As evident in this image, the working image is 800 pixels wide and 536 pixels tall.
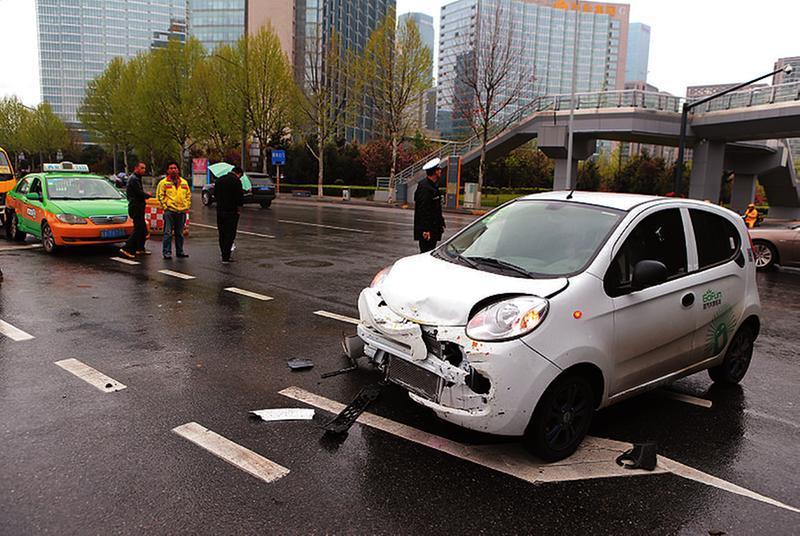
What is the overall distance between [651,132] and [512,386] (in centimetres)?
3214

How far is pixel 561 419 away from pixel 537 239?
4.77 feet

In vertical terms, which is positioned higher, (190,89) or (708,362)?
(190,89)

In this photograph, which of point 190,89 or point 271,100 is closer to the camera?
point 271,100

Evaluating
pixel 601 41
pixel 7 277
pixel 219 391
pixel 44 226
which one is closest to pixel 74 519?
pixel 219 391

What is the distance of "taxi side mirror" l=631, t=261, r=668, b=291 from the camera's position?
4.07 metres

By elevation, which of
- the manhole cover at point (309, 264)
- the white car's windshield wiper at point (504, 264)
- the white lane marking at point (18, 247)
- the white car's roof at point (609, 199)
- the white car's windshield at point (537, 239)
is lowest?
the manhole cover at point (309, 264)

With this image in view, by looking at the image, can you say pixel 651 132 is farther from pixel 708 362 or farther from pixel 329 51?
pixel 708 362

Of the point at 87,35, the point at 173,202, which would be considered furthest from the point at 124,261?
the point at 87,35

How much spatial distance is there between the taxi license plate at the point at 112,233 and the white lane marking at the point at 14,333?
5.27 meters

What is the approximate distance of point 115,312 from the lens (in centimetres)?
739

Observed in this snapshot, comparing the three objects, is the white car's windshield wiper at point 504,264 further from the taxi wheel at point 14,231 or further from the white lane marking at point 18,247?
the taxi wheel at point 14,231

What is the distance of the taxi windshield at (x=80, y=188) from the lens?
12102 millimetres

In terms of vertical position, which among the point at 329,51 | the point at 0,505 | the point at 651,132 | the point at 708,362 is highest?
the point at 329,51

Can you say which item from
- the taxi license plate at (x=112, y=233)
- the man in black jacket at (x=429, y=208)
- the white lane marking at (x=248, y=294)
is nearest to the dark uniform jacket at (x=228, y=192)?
the taxi license plate at (x=112, y=233)
